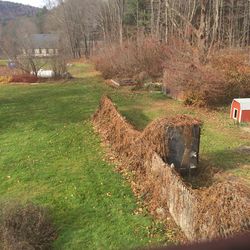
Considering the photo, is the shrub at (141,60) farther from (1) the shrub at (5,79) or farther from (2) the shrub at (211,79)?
(1) the shrub at (5,79)

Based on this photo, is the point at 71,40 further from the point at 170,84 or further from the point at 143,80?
the point at 170,84

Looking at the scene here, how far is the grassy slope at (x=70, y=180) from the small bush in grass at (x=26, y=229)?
0.29 meters

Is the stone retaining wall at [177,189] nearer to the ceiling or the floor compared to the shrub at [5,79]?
nearer to the ceiling

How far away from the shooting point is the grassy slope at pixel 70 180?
23.5ft

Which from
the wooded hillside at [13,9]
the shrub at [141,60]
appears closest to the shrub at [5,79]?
the shrub at [141,60]

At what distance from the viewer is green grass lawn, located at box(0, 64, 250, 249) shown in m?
7.28

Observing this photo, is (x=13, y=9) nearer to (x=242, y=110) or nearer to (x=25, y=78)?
(x=25, y=78)

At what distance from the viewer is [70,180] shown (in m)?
9.80

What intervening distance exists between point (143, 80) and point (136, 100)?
207 inches

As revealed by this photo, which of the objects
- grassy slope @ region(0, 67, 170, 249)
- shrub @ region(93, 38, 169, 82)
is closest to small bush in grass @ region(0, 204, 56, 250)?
grassy slope @ region(0, 67, 170, 249)

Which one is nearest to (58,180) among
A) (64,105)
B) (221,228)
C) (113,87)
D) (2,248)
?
(2,248)

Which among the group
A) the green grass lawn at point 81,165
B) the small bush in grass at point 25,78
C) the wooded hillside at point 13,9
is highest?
the wooded hillside at point 13,9

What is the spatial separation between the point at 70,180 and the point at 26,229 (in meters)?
3.09

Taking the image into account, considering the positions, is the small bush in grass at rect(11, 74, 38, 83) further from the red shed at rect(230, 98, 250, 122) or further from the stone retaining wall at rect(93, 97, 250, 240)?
the red shed at rect(230, 98, 250, 122)
